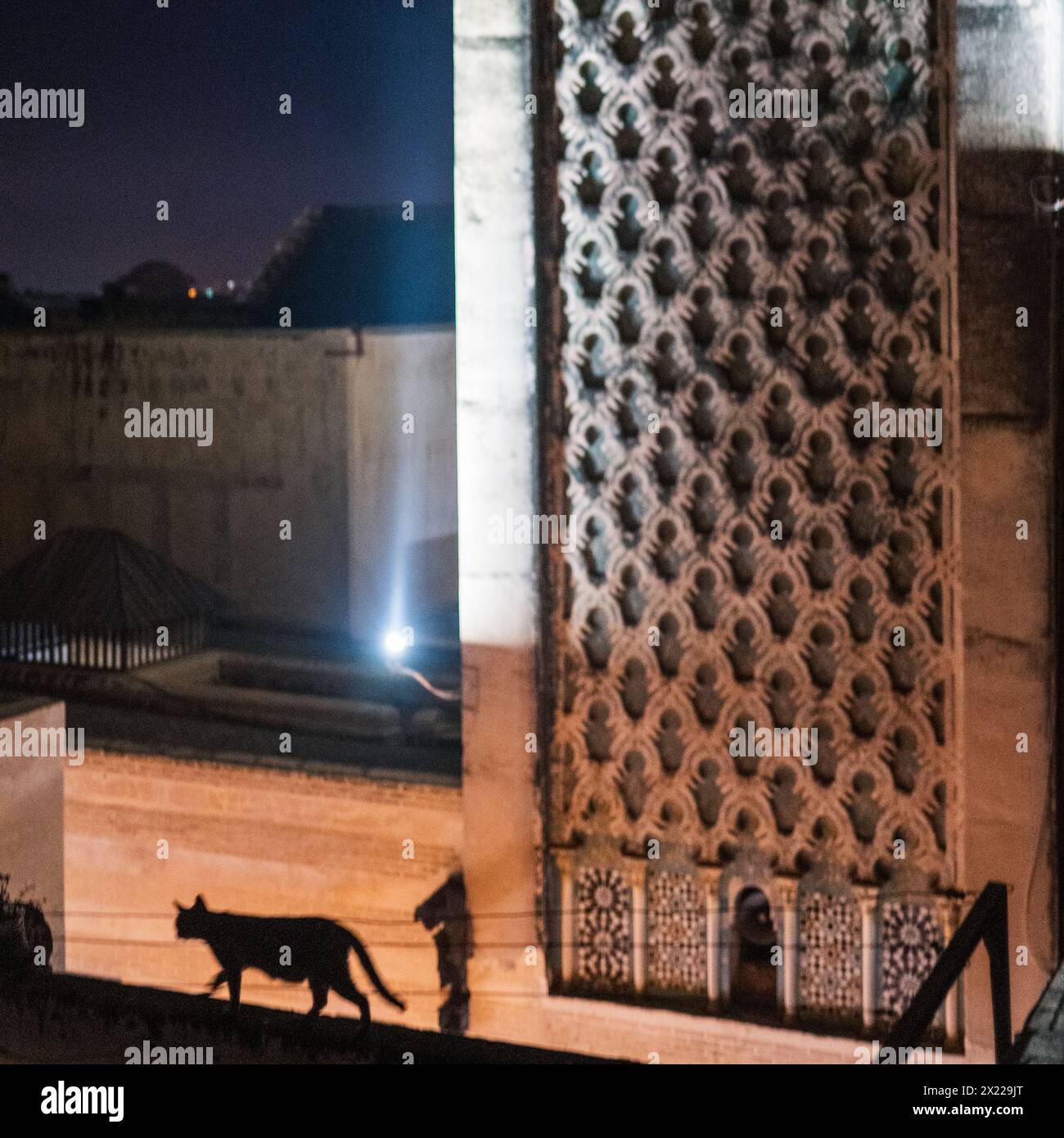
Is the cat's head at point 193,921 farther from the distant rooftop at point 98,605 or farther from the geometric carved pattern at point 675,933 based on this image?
the distant rooftop at point 98,605

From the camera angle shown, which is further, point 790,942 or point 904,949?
point 790,942

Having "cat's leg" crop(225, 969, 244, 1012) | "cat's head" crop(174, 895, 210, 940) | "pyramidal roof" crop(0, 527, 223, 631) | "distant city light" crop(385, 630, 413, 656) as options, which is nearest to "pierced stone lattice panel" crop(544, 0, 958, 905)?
"cat's head" crop(174, 895, 210, 940)

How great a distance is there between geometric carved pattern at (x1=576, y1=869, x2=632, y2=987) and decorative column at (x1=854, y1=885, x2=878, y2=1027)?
3.58 ft

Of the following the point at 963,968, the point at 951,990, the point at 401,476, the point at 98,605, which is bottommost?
the point at 951,990

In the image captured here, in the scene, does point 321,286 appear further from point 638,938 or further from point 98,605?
point 638,938

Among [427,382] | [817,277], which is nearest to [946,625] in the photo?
[817,277]

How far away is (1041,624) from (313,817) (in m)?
4.15

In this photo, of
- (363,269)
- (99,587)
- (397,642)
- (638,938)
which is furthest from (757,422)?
(363,269)

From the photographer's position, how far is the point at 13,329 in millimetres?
17141

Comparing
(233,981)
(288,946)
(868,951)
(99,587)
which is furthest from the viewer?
(99,587)

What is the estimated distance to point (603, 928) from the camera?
7352 mm

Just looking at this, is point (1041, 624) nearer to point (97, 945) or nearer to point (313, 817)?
point (313, 817)

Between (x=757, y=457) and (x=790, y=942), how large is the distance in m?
2.23

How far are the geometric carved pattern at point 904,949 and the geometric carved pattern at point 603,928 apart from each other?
47.1 inches
